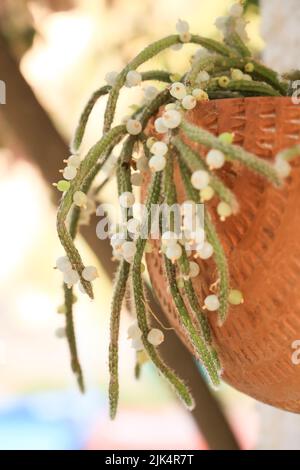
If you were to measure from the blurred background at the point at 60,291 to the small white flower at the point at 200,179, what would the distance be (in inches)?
32.5

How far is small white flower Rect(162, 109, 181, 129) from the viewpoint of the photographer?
42 cm

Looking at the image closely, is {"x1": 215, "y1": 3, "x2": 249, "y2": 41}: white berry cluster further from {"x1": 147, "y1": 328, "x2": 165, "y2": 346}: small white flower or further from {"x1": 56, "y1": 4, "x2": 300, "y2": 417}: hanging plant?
{"x1": 147, "y1": 328, "x2": 165, "y2": 346}: small white flower

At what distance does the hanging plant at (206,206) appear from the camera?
16.2 inches

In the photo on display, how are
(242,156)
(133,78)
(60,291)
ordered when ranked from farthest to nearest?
(60,291) < (133,78) < (242,156)

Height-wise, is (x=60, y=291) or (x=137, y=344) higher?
(x=137, y=344)

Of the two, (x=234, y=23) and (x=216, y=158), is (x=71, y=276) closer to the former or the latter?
(x=216, y=158)

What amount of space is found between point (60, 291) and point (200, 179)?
1.30 meters

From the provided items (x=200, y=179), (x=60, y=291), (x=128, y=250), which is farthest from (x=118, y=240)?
(x=60, y=291)

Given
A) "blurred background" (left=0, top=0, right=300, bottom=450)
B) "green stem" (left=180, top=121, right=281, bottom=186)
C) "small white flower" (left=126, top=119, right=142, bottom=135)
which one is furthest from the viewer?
"blurred background" (left=0, top=0, right=300, bottom=450)

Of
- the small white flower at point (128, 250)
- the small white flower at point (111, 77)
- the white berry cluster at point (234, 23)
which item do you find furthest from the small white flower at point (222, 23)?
the small white flower at point (128, 250)

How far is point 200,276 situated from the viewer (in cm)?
47

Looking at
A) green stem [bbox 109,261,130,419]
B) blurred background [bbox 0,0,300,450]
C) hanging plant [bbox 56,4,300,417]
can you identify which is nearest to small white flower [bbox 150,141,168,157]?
hanging plant [bbox 56,4,300,417]

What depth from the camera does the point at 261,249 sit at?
17.3 inches

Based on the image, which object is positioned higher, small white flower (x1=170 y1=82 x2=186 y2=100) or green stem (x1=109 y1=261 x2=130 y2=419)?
small white flower (x1=170 y1=82 x2=186 y2=100)
